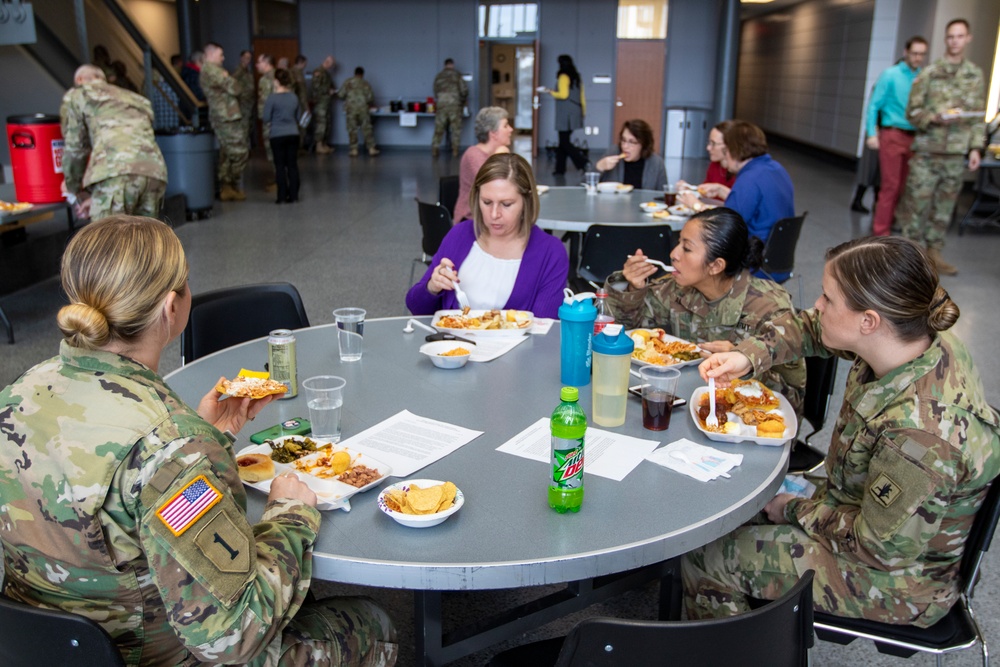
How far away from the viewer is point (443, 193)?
6.04 meters

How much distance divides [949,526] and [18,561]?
1780mm

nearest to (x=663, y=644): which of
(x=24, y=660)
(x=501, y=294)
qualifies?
(x=24, y=660)

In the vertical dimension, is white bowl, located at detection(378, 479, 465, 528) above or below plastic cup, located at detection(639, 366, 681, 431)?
below

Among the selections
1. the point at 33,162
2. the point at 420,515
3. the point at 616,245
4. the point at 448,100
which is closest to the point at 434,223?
the point at 616,245

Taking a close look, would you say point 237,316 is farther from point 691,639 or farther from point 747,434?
point 691,639

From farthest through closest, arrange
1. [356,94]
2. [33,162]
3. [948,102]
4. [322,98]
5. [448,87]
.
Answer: [322,98] < [356,94] < [448,87] < [948,102] < [33,162]

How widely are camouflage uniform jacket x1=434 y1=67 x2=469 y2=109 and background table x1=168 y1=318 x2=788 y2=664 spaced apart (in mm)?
13769

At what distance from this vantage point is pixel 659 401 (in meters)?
1.88

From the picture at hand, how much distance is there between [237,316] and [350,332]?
0.68 m

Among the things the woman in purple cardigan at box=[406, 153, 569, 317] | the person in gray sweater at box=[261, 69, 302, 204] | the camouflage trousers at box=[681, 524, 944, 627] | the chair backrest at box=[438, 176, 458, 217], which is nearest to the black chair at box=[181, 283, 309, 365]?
the woman in purple cardigan at box=[406, 153, 569, 317]

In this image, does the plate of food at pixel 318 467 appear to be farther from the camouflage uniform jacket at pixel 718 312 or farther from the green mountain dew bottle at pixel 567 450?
the camouflage uniform jacket at pixel 718 312

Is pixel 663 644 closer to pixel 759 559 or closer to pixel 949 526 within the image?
pixel 759 559

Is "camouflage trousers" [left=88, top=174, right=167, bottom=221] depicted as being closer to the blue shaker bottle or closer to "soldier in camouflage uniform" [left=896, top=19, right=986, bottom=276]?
the blue shaker bottle

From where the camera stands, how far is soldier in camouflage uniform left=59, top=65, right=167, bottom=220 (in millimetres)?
5898
